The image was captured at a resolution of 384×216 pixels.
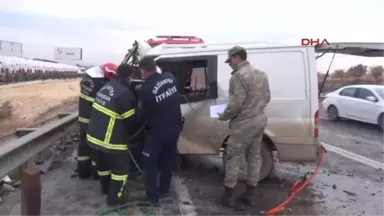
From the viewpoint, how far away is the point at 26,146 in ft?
17.5

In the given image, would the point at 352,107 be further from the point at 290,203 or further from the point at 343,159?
the point at 290,203

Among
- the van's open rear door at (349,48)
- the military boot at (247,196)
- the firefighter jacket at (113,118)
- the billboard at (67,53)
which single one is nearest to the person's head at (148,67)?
the firefighter jacket at (113,118)

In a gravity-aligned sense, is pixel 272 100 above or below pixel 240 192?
above

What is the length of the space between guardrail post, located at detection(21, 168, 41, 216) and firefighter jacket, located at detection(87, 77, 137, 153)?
107cm

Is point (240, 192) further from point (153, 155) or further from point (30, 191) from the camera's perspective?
point (30, 191)

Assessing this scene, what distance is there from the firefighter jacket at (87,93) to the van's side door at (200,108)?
3.16 ft

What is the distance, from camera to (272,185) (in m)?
6.18

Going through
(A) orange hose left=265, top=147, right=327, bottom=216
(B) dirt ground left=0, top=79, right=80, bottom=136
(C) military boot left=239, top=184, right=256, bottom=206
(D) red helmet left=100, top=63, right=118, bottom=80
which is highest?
(D) red helmet left=100, top=63, right=118, bottom=80

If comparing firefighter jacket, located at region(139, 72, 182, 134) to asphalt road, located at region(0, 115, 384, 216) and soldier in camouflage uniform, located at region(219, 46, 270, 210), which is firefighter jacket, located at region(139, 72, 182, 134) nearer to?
soldier in camouflage uniform, located at region(219, 46, 270, 210)

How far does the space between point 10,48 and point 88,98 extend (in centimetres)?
7661

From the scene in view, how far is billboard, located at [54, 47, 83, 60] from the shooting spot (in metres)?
108

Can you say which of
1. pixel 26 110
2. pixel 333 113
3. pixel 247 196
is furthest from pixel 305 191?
pixel 26 110

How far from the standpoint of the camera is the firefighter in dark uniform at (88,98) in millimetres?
5676

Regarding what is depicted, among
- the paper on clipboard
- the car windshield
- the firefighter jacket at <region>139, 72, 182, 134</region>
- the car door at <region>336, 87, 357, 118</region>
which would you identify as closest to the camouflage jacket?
the paper on clipboard
